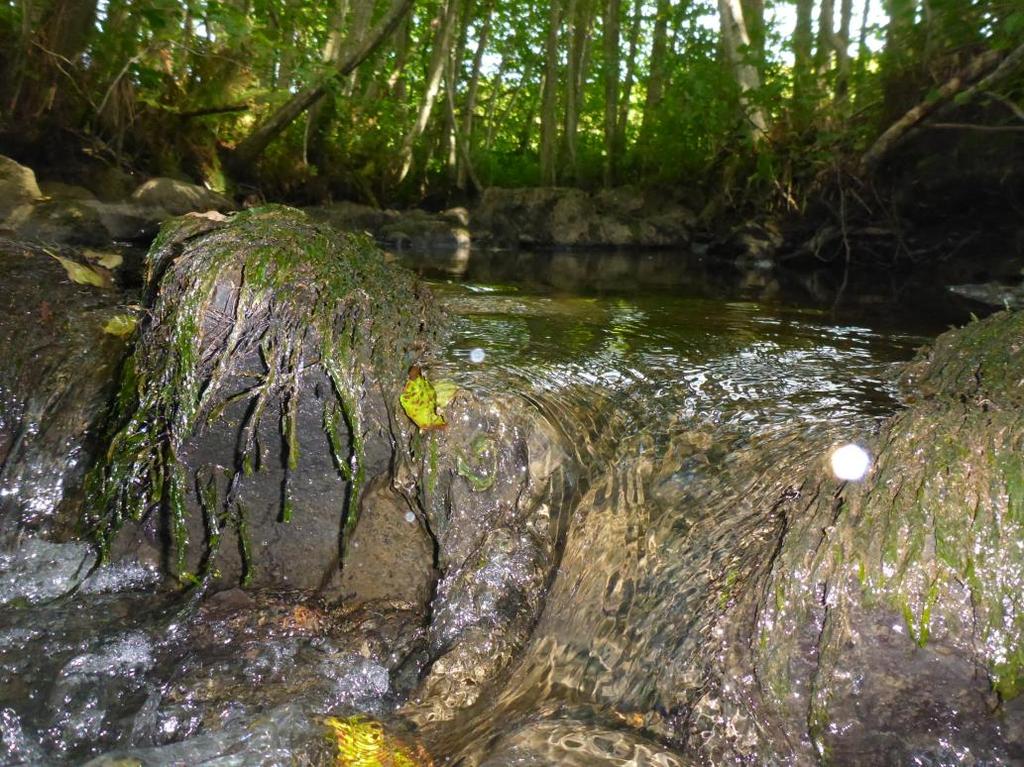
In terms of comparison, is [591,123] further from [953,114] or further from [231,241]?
[231,241]

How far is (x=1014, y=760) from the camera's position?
1643mm

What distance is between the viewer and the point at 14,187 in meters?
7.52

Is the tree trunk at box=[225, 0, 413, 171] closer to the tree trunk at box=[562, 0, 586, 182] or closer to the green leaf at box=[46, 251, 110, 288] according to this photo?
the green leaf at box=[46, 251, 110, 288]

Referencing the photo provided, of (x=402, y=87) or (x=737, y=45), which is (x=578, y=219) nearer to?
(x=737, y=45)

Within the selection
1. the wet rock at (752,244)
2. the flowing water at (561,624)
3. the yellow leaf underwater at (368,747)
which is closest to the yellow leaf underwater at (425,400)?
the flowing water at (561,624)

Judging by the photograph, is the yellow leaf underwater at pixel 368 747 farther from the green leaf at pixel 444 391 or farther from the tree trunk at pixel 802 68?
the tree trunk at pixel 802 68

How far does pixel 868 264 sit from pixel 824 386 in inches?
323

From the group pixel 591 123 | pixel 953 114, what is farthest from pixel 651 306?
pixel 591 123

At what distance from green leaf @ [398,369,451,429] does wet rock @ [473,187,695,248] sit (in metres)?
12.0

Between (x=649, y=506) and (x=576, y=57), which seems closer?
(x=649, y=506)

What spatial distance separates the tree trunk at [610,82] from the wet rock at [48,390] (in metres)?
15.1

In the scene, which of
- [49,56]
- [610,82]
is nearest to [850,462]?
[49,56]

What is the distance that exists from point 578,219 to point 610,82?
4319 mm

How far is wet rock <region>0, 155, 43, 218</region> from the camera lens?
734 centimetres
